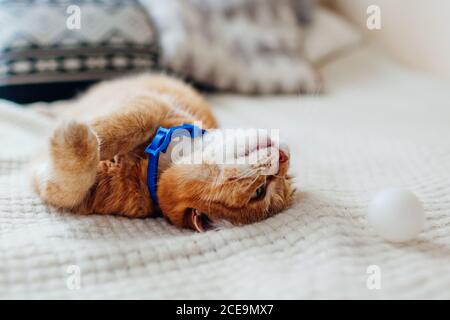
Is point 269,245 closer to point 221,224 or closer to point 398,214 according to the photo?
point 221,224

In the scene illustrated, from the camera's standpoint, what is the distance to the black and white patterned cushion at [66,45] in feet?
5.52

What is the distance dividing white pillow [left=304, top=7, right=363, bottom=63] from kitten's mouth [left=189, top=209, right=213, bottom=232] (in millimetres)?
1413

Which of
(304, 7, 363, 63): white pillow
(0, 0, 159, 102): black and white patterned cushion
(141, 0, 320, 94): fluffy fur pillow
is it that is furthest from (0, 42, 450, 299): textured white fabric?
(304, 7, 363, 63): white pillow

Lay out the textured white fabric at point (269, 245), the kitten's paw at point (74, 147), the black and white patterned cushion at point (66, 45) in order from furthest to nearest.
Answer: the black and white patterned cushion at point (66, 45), the kitten's paw at point (74, 147), the textured white fabric at point (269, 245)

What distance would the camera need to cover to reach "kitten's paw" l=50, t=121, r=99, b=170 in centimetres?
97

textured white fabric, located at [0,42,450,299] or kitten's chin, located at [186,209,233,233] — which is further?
kitten's chin, located at [186,209,233,233]

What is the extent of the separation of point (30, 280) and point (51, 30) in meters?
1.17

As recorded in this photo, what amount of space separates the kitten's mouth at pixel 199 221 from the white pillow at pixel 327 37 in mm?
1413

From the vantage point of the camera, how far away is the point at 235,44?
2.04 metres

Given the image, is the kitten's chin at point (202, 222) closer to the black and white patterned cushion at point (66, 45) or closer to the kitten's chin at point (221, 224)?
→ the kitten's chin at point (221, 224)

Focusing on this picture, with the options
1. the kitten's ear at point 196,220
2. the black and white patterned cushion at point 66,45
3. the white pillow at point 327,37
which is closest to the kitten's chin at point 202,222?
the kitten's ear at point 196,220

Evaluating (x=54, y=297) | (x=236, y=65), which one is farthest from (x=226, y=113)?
(x=54, y=297)

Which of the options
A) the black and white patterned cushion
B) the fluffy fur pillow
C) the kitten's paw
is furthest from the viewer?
the fluffy fur pillow

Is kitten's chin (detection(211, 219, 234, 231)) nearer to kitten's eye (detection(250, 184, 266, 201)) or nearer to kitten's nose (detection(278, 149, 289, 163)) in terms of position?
kitten's eye (detection(250, 184, 266, 201))
